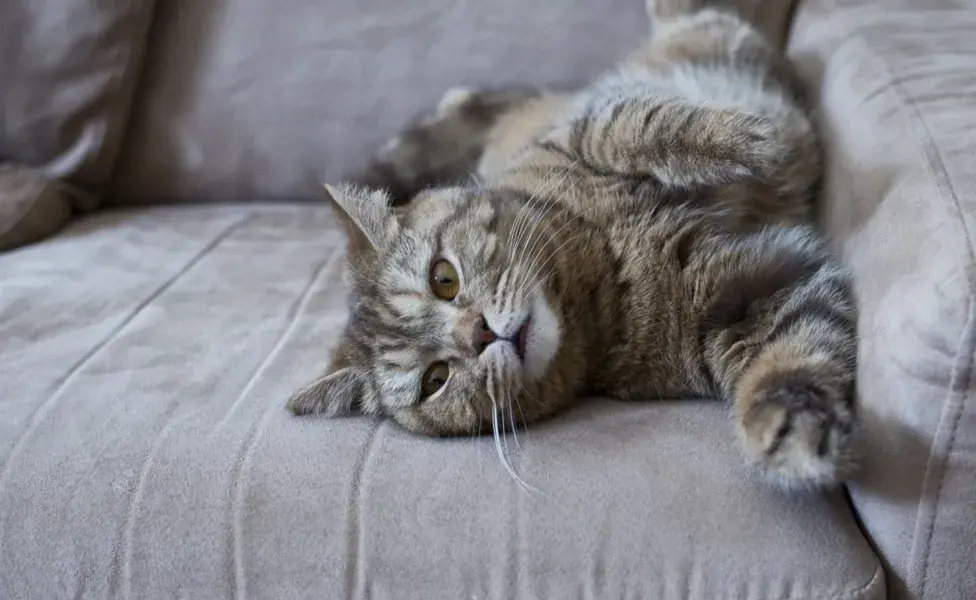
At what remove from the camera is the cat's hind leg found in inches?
65.2

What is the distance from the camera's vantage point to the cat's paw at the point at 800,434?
2.73 ft

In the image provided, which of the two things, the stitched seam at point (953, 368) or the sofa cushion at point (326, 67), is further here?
the sofa cushion at point (326, 67)

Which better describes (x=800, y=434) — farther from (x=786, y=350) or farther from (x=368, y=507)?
(x=368, y=507)

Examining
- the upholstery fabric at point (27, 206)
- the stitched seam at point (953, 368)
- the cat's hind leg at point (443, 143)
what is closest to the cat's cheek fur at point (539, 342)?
the stitched seam at point (953, 368)

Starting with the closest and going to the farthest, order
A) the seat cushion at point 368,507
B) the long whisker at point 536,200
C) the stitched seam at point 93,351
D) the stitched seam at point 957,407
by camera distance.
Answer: the stitched seam at point 957,407 < the seat cushion at point 368,507 < the stitched seam at point 93,351 < the long whisker at point 536,200

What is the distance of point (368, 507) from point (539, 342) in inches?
12.2

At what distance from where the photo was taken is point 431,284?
1.15 m

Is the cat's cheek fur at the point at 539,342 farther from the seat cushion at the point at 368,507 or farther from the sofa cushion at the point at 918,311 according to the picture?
the sofa cushion at the point at 918,311

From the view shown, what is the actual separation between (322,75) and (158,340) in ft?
2.53

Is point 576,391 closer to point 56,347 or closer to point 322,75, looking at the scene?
point 56,347

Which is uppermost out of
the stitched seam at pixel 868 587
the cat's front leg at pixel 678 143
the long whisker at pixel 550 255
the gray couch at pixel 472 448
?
the cat's front leg at pixel 678 143

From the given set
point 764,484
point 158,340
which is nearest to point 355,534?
point 764,484

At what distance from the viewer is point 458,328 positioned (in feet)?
3.52

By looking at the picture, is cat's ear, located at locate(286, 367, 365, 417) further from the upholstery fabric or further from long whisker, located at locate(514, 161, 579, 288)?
the upholstery fabric
